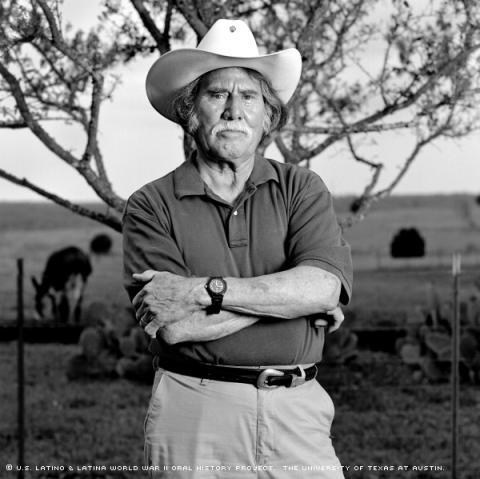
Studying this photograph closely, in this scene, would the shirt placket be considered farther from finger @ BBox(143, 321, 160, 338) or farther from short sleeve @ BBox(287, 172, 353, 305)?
finger @ BBox(143, 321, 160, 338)

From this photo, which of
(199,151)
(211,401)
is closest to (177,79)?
(199,151)

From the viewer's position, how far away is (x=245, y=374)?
280 centimetres

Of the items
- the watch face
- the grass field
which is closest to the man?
the watch face

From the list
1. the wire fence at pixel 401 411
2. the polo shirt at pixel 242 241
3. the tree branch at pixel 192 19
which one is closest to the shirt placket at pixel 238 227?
the polo shirt at pixel 242 241

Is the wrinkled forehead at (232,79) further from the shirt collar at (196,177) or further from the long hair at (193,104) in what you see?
the shirt collar at (196,177)

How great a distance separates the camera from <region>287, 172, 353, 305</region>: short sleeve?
286cm

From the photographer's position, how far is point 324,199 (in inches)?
118

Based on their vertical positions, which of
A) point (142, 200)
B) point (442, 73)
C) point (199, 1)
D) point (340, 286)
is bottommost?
point (340, 286)

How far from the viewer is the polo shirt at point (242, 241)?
2.81 meters

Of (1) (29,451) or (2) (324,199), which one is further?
(1) (29,451)

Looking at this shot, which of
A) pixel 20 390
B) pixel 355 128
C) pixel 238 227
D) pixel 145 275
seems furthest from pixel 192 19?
pixel 20 390

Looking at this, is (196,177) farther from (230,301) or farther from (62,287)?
(62,287)

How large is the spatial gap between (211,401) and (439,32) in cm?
342

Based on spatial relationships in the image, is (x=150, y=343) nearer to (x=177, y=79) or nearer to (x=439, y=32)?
(x=177, y=79)
